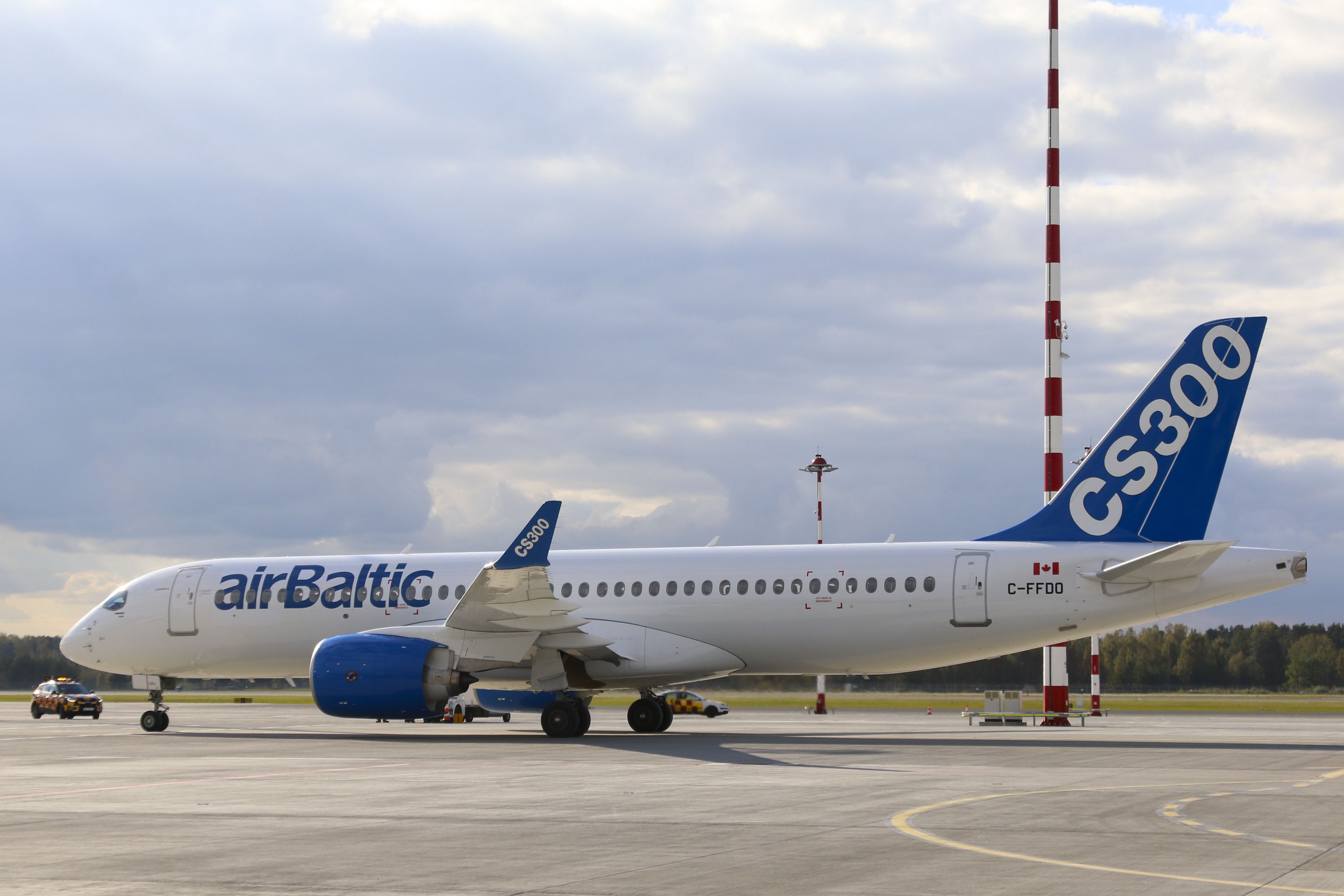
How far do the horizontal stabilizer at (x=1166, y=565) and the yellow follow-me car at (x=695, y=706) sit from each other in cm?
1984

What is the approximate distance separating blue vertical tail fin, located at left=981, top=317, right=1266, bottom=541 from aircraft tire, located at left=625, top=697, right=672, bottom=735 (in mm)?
8953

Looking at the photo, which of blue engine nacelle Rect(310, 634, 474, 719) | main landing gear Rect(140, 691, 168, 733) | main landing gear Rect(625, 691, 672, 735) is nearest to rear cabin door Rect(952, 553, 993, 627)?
main landing gear Rect(625, 691, 672, 735)

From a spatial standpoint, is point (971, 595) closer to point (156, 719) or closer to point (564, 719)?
point (564, 719)

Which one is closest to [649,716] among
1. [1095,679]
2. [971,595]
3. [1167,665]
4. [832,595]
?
[832,595]

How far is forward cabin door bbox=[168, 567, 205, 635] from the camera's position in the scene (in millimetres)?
29891

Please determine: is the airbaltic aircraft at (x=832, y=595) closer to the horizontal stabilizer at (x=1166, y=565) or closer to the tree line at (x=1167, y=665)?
the horizontal stabilizer at (x=1166, y=565)

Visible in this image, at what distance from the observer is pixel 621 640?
26.2 meters

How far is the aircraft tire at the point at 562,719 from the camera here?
25750 mm

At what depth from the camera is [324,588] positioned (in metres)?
29.0

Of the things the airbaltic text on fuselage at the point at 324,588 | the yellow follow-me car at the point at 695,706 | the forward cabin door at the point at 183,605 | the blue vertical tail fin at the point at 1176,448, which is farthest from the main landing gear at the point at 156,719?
the blue vertical tail fin at the point at 1176,448

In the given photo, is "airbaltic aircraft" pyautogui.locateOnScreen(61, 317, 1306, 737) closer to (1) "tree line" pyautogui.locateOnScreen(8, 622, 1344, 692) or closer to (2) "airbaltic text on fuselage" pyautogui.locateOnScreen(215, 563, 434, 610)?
(2) "airbaltic text on fuselage" pyautogui.locateOnScreen(215, 563, 434, 610)

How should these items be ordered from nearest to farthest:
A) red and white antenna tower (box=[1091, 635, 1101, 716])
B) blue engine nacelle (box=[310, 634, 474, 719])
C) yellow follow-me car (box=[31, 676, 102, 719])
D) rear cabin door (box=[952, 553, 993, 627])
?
rear cabin door (box=[952, 553, 993, 627])
blue engine nacelle (box=[310, 634, 474, 719])
red and white antenna tower (box=[1091, 635, 1101, 716])
yellow follow-me car (box=[31, 676, 102, 719])

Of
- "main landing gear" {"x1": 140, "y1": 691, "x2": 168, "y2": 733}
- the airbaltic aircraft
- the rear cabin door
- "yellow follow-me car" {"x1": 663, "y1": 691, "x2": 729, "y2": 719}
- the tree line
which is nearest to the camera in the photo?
the airbaltic aircraft

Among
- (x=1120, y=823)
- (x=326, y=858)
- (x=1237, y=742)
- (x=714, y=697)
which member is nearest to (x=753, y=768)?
(x=1120, y=823)
